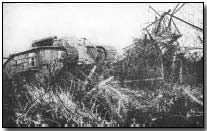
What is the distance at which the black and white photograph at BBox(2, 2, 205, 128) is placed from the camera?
98.7 inches

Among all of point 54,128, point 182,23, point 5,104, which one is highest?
point 182,23

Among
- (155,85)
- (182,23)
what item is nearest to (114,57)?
(155,85)

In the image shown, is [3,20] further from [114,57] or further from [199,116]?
[199,116]

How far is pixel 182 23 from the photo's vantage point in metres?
2.53

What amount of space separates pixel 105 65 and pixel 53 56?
384 mm

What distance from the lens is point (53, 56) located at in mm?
2553

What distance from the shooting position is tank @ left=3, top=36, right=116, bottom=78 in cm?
254

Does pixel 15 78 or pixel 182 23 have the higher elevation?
pixel 182 23

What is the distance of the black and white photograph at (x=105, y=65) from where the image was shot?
251 centimetres

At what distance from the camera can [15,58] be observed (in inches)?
100

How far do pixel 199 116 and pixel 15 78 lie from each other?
1.35 m

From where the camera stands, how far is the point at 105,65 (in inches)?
101

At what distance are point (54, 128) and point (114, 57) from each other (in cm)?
67

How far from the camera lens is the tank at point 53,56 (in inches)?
100
